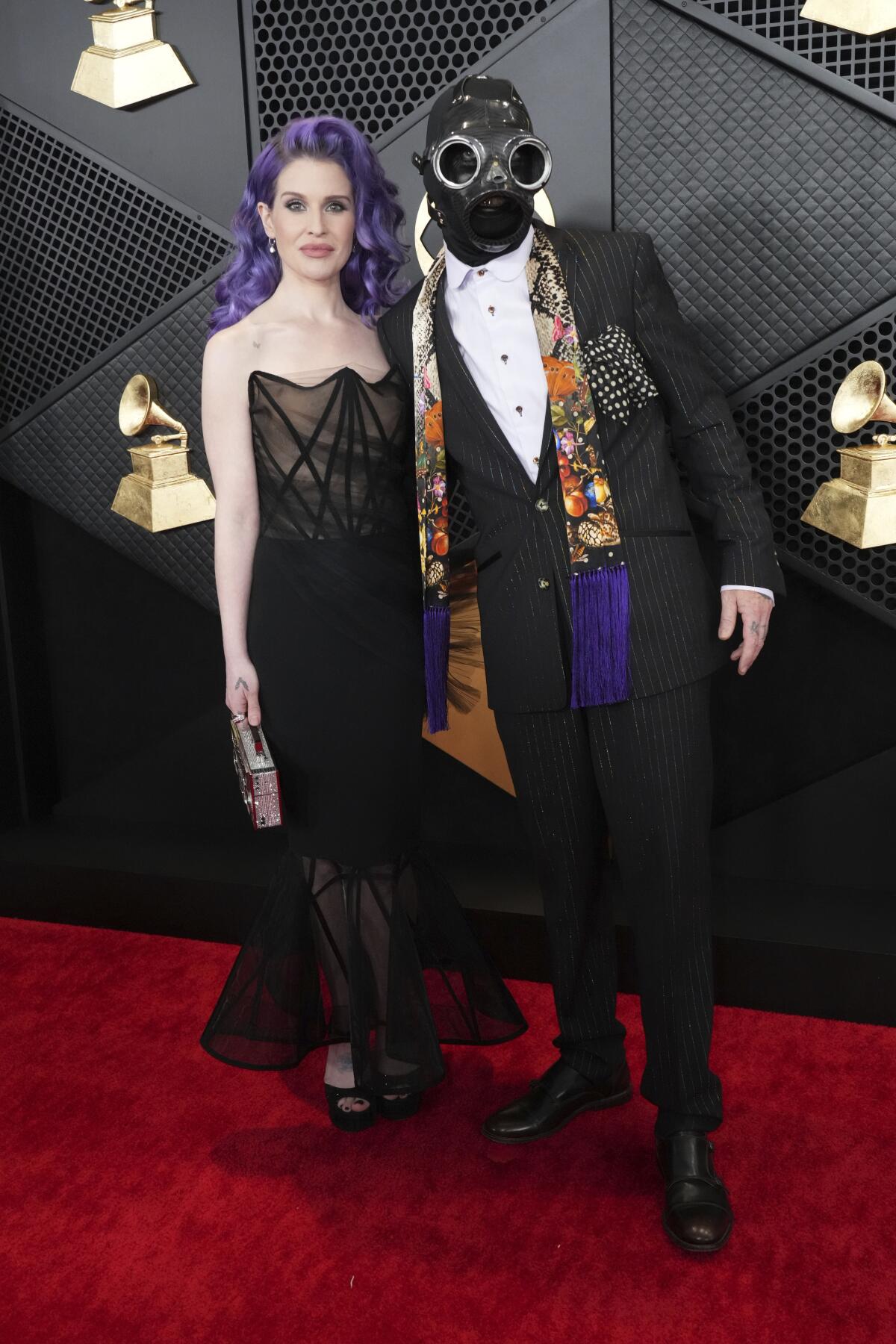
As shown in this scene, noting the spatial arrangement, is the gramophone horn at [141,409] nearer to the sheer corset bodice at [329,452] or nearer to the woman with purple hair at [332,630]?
the woman with purple hair at [332,630]

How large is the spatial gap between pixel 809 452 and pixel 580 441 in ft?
3.26

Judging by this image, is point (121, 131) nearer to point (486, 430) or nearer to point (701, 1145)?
point (486, 430)

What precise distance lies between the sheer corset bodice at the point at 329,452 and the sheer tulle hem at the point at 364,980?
65 cm

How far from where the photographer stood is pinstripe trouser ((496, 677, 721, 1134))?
2020 mm

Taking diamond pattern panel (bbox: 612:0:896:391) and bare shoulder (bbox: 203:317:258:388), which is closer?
bare shoulder (bbox: 203:317:258:388)

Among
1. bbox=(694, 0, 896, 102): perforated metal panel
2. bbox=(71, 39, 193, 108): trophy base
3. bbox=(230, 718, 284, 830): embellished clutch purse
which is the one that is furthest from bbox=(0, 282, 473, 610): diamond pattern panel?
bbox=(694, 0, 896, 102): perforated metal panel

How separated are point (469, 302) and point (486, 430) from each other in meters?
0.21

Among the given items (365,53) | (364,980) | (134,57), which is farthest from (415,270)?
(364,980)

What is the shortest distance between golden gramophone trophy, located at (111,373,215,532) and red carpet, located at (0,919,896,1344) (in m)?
1.23

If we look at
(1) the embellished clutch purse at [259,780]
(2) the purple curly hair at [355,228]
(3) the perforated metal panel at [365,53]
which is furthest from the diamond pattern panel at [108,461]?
(1) the embellished clutch purse at [259,780]

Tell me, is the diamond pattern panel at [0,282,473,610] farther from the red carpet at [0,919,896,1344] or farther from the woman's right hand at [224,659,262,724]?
the red carpet at [0,919,896,1344]

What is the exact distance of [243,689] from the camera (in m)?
2.26

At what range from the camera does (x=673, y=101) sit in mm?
2555

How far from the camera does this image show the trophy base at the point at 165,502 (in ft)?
9.81
